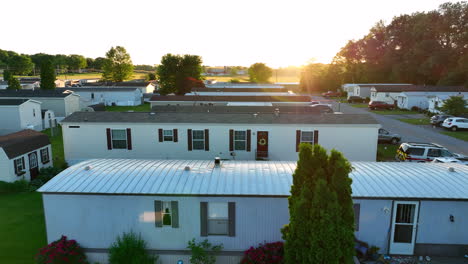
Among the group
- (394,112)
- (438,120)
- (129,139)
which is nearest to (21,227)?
(129,139)

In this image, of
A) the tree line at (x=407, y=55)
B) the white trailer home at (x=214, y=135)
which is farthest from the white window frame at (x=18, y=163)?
the tree line at (x=407, y=55)

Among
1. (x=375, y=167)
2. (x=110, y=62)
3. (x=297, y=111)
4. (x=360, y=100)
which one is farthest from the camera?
(x=110, y=62)

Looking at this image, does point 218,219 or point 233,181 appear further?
point 233,181

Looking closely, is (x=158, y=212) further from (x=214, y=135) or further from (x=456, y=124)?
(x=456, y=124)

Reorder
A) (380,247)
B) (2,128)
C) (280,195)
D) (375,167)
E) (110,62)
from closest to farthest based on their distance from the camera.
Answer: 1. (280,195)
2. (380,247)
3. (375,167)
4. (2,128)
5. (110,62)

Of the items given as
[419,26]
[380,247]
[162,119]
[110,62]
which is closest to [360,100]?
[419,26]

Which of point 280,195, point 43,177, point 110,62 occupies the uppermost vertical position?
point 110,62

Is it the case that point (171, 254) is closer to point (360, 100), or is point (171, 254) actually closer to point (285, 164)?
point (285, 164)
